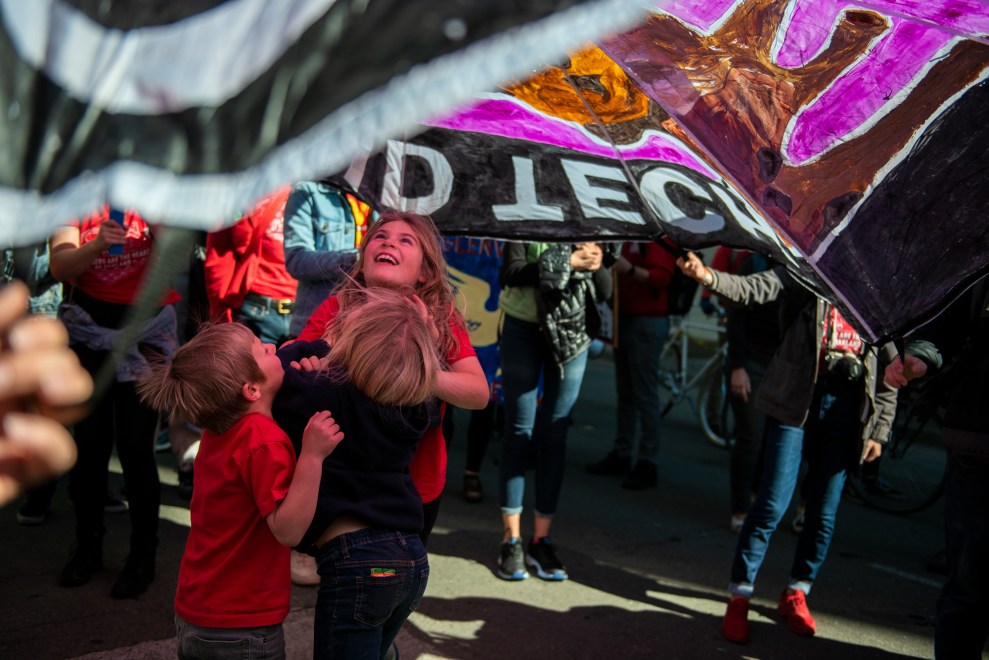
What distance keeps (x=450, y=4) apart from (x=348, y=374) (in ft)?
4.46

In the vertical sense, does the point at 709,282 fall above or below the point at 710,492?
above

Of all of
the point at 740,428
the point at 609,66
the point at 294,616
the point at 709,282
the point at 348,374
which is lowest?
the point at 294,616

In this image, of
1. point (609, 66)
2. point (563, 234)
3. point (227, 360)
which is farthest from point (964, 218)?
point (227, 360)

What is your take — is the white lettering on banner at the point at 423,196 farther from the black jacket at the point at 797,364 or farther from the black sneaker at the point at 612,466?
the black sneaker at the point at 612,466

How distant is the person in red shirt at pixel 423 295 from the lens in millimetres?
2584

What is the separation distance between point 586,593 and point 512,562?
39 centimetres

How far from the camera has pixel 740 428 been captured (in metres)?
5.50

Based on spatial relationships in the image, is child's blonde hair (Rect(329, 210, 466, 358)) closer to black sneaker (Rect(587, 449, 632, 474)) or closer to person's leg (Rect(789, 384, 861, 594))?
person's leg (Rect(789, 384, 861, 594))

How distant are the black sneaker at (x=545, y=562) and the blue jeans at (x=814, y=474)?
878mm

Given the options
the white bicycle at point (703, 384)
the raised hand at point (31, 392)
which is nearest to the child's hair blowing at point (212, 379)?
the raised hand at point (31, 392)

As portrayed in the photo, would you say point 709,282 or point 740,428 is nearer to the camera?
point 709,282

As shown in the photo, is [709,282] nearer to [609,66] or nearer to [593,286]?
[593,286]

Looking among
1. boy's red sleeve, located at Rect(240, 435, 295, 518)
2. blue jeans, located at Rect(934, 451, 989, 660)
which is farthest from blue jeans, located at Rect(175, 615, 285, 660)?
blue jeans, located at Rect(934, 451, 989, 660)

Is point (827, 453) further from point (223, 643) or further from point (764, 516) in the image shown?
point (223, 643)
